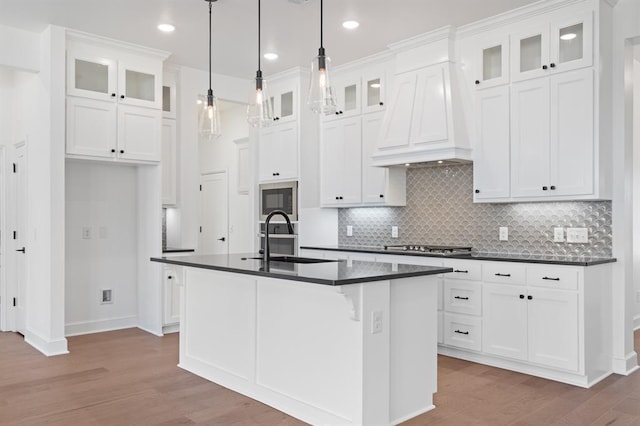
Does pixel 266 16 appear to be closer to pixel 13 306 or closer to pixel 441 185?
pixel 441 185

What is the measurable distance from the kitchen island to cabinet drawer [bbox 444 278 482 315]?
1.17m

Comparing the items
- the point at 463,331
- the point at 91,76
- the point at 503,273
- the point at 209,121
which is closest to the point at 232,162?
the point at 91,76

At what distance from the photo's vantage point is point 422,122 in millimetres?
4836

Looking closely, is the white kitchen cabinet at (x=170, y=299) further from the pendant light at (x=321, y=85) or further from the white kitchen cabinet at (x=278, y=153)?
the pendant light at (x=321, y=85)

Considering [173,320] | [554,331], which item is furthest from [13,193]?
[554,331]

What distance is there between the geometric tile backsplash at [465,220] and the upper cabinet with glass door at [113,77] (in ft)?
8.47

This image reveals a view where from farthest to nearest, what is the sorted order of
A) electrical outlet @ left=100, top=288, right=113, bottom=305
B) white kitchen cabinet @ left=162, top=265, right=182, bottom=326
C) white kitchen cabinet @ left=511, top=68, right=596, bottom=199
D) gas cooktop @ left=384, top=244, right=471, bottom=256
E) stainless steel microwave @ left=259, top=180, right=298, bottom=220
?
1. stainless steel microwave @ left=259, top=180, right=298, bottom=220
2. electrical outlet @ left=100, top=288, right=113, bottom=305
3. white kitchen cabinet @ left=162, top=265, right=182, bottom=326
4. gas cooktop @ left=384, top=244, right=471, bottom=256
5. white kitchen cabinet @ left=511, top=68, right=596, bottom=199

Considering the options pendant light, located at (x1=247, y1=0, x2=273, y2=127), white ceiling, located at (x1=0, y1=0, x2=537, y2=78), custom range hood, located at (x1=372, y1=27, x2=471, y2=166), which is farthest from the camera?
custom range hood, located at (x1=372, y1=27, x2=471, y2=166)

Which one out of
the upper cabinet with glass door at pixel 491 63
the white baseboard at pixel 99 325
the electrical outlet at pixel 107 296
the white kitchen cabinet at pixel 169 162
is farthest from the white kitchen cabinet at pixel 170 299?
the upper cabinet with glass door at pixel 491 63

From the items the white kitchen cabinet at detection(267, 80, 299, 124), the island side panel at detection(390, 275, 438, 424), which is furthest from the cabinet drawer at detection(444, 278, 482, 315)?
the white kitchen cabinet at detection(267, 80, 299, 124)

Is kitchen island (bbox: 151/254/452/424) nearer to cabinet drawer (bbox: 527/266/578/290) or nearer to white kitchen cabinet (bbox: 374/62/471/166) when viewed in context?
cabinet drawer (bbox: 527/266/578/290)

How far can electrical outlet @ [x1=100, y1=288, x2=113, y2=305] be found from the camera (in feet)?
18.4

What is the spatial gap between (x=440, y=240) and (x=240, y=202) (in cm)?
366

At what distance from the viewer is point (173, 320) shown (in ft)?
18.2
